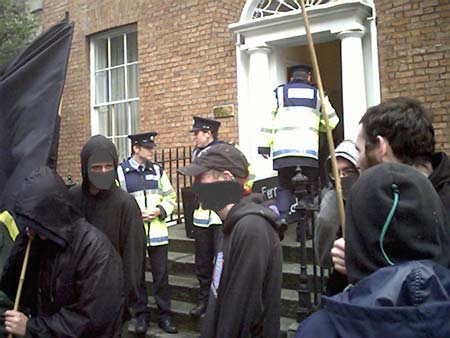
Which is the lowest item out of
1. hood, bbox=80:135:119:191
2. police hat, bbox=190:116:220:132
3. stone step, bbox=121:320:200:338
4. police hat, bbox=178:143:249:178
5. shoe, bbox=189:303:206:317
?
stone step, bbox=121:320:200:338

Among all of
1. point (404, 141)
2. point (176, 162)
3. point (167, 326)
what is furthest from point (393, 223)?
point (176, 162)

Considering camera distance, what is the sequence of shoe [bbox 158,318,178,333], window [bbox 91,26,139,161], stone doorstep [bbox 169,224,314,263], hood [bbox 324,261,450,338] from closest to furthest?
hood [bbox 324,261,450,338]
shoe [bbox 158,318,178,333]
stone doorstep [bbox 169,224,314,263]
window [bbox 91,26,139,161]

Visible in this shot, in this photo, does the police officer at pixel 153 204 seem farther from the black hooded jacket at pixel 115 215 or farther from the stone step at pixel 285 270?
the black hooded jacket at pixel 115 215

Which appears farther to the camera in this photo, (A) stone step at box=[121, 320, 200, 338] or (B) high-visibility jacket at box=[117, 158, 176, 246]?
(B) high-visibility jacket at box=[117, 158, 176, 246]

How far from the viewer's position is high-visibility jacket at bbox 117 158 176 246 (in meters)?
5.10

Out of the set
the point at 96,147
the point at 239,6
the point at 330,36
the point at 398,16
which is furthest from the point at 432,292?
the point at 239,6

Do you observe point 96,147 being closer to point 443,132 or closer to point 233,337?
point 233,337

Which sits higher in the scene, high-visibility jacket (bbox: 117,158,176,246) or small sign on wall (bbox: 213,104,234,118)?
small sign on wall (bbox: 213,104,234,118)

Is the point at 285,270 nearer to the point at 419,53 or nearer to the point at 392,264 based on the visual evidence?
the point at 419,53

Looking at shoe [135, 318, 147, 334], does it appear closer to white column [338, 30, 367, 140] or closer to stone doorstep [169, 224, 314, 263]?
stone doorstep [169, 224, 314, 263]

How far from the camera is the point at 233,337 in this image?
92.1 inches

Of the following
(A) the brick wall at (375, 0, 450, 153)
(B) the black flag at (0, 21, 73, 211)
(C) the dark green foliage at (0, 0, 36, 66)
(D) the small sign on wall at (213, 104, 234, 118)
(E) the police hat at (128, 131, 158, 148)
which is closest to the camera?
(B) the black flag at (0, 21, 73, 211)

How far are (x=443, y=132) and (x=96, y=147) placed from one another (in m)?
4.47

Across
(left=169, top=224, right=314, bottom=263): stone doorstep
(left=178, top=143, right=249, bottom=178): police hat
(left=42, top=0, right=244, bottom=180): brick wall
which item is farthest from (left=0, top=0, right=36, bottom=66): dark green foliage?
(left=178, top=143, right=249, bottom=178): police hat
